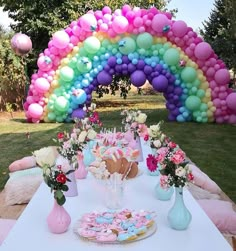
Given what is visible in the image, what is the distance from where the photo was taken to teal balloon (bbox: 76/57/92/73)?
34.0 feet

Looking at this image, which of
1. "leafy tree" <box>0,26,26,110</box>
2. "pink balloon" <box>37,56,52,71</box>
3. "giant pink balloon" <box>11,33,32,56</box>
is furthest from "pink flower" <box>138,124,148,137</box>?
"leafy tree" <box>0,26,26,110</box>

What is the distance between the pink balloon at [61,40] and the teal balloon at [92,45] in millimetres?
549

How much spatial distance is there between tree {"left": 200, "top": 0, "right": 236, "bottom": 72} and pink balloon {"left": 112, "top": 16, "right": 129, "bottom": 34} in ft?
9.15

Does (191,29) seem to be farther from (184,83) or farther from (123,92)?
(123,92)

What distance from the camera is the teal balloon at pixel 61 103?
10727 millimetres

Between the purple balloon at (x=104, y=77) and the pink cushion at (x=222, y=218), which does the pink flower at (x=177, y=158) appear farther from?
the purple balloon at (x=104, y=77)

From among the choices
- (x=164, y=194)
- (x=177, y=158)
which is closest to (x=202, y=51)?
(x=164, y=194)

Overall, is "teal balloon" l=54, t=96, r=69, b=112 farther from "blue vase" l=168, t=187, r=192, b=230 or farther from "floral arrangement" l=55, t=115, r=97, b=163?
"blue vase" l=168, t=187, r=192, b=230

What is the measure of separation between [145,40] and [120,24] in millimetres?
721

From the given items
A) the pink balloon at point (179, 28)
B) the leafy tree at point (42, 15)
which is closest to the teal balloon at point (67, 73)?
the pink balloon at point (179, 28)

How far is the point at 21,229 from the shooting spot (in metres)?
2.82

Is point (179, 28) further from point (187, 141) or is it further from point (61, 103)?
point (61, 103)

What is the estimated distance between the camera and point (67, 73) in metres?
10.5

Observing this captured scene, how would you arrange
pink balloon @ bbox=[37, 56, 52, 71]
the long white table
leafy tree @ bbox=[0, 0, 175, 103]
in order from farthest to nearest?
leafy tree @ bbox=[0, 0, 175, 103] < pink balloon @ bbox=[37, 56, 52, 71] < the long white table
